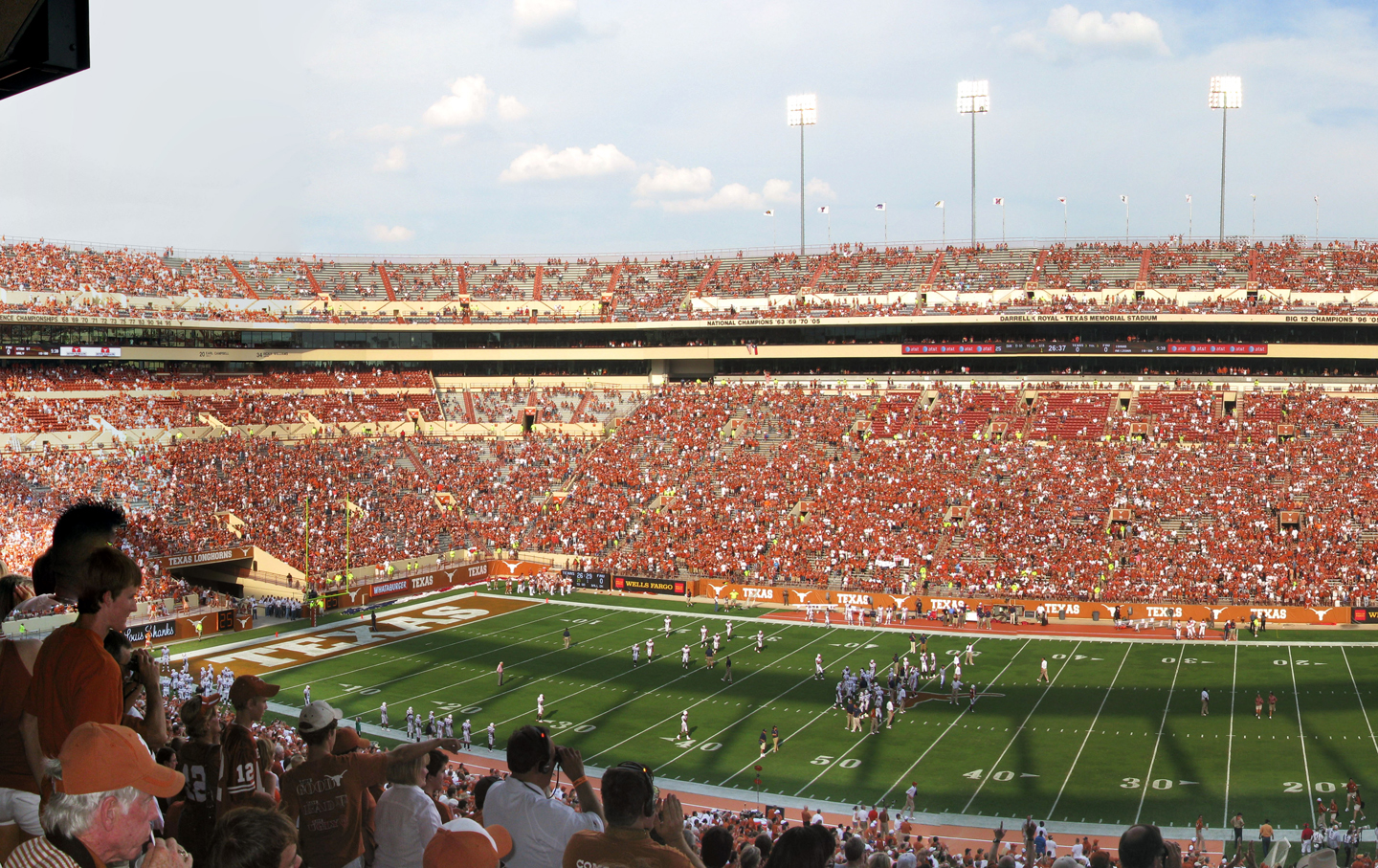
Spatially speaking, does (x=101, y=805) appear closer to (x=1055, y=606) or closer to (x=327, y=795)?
(x=327, y=795)

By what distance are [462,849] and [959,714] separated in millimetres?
25628

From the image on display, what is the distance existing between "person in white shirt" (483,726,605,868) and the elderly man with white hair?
66.8 inches

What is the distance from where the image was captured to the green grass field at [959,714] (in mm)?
22359

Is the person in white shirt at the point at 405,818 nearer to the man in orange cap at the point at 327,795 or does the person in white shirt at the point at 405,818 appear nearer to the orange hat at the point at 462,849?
the man in orange cap at the point at 327,795

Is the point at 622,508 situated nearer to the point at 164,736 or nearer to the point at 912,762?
the point at 912,762

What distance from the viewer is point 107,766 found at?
3510 mm

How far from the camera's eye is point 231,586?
1716 inches

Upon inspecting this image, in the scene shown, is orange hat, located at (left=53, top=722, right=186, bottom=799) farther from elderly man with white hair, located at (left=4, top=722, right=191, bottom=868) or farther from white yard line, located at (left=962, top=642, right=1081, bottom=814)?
white yard line, located at (left=962, top=642, right=1081, bottom=814)

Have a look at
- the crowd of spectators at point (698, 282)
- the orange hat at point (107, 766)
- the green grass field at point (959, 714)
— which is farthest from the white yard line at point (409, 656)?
the crowd of spectators at point (698, 282)

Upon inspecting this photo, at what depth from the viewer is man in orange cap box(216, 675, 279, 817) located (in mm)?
6371

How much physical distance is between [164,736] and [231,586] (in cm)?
4075

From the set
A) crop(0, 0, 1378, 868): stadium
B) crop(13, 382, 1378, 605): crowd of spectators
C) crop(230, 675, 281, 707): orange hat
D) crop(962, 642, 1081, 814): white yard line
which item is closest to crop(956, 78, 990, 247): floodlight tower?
crop(0, 0, 1378, 868): stadium

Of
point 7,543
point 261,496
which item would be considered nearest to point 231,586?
point 261,496

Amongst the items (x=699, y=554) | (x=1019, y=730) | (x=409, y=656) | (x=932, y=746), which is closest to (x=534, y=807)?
(x=932, y=746)
